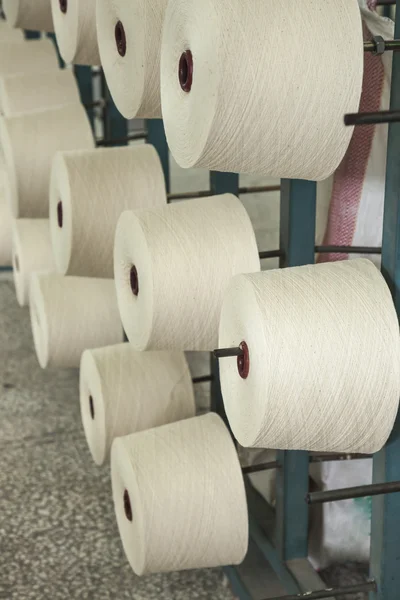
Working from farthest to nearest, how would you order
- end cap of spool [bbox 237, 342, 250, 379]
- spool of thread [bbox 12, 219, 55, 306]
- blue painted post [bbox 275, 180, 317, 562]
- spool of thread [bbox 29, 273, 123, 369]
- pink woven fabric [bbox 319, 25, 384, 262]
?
spool of thread [bbox 12, 219, 55, 306]
spool of thread [bbox 29, 273, 123, 369]
pink woven fabric [bbox 319, 25, 384, 262]
blue painted post [bbox 275, 180, 317, 562]
end cap of spool [bbox 237, 342, 250, 379]

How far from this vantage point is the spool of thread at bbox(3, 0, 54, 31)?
68.5 inches

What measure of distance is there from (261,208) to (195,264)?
208 centimetres

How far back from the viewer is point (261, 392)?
907 mm

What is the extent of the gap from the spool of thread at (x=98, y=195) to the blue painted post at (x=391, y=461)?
569 millimetres

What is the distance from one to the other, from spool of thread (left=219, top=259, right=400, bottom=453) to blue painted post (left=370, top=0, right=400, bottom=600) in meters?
0.04

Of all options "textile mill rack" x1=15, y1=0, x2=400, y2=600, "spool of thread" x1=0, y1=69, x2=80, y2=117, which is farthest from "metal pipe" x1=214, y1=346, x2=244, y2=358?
"spool of thread" x1=0, y1=69, x2=80, y2=117

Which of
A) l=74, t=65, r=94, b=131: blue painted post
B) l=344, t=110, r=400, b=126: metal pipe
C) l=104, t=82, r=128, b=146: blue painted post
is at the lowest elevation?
l=104, t=82, r=128, b=146: blue painted post

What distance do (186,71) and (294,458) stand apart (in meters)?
0.64

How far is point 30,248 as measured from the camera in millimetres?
2172

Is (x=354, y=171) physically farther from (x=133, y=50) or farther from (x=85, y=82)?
(x=85, y=82)

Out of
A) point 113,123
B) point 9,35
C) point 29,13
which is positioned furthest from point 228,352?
point 9,35

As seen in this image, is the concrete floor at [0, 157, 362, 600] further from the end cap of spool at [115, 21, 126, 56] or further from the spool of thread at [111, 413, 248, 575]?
the end cap of spool at [115, 21, 126, 56]

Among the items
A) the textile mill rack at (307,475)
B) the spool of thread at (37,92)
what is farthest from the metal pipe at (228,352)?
the spool of thread at (37,92)

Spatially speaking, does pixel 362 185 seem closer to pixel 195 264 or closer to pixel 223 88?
pixel 195 264
